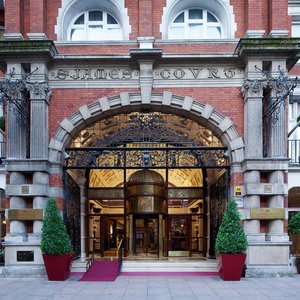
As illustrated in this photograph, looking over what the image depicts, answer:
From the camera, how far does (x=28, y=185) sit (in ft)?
52.7

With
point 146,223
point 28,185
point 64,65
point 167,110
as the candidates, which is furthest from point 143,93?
point 146,223

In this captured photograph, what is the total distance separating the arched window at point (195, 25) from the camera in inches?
693

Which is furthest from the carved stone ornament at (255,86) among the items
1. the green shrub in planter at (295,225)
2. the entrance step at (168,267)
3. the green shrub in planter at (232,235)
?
the entrance step at (168,267)

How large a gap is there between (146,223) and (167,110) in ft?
22.6

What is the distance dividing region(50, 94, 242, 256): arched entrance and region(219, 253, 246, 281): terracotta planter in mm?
3300

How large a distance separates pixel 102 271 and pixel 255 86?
792 cm

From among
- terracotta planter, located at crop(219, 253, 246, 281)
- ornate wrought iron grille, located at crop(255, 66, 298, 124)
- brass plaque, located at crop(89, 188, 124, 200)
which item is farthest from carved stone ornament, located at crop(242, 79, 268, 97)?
brass plaque, located at crop(89, 188, 124, 200)

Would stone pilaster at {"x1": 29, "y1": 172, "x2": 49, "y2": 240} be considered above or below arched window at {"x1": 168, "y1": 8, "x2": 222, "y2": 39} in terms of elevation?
below

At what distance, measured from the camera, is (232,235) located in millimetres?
14906

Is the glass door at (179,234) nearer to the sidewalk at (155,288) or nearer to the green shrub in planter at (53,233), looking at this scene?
the sidewalk at (155,288)

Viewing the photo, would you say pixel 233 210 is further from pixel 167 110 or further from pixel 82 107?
pixel 82 107

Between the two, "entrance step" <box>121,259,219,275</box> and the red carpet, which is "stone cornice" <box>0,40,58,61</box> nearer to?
the red carpet

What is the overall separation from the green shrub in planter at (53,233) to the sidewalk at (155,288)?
0.99 m

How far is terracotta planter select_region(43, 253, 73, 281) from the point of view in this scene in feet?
49.3
